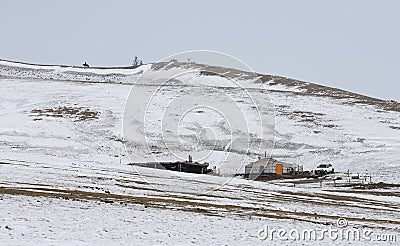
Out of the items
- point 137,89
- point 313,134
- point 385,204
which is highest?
point 137,89

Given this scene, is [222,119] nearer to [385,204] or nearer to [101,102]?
[101,102]

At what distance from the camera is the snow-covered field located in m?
14.8

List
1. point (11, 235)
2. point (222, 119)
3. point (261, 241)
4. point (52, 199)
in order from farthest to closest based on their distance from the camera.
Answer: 1. point (222, 119)
2. point (52, 199)
3. point (261, 241)
4. point (11, 235)

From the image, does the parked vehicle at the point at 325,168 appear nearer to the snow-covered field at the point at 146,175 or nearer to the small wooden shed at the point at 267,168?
the snow-covered field at the point at 146,175

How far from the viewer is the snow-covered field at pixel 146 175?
48.5 feet

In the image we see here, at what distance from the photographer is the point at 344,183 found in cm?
4322

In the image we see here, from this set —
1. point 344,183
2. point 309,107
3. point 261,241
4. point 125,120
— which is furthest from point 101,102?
point 261,241

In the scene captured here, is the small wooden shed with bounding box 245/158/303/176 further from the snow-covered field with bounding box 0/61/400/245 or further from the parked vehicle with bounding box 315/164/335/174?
the snow-covered field with bounding box 0/61/400/245

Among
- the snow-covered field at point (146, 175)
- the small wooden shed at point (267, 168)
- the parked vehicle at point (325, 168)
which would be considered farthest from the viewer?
the small wooden shed at point (267, 168)

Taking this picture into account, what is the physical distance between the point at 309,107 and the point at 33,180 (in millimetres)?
62700

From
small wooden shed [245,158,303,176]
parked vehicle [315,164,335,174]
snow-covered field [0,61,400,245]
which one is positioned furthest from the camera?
small wooden shed [245,158,303,176]

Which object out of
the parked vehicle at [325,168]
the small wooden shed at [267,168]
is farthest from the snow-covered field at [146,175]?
the small wooden shed at [267,168]

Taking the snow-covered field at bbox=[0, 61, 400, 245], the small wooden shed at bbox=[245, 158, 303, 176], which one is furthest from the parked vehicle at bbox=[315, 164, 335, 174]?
the small wooden shed at bbox=[245, 158, 303, 176]

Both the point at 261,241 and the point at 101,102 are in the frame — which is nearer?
the point at 261,241
